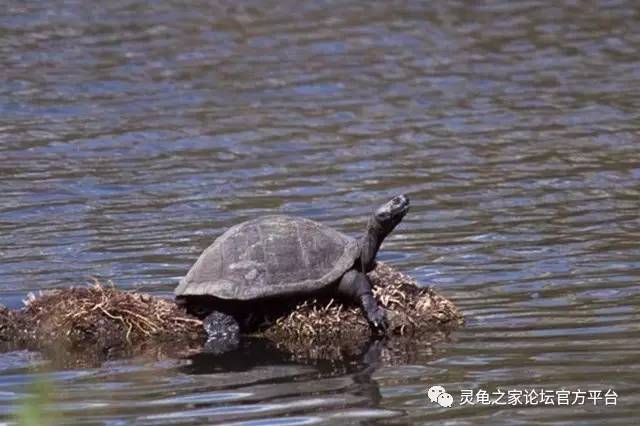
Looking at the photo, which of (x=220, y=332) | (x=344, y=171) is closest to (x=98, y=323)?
(x=220, y=332)

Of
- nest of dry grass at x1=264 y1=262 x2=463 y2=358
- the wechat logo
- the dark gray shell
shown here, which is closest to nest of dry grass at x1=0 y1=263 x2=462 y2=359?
nest of dry grass at x1=264 y1=262 x2=463 y2=358

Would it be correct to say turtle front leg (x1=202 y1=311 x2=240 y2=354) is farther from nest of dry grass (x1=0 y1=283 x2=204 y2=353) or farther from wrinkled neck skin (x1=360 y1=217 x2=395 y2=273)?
wrinkled neck skin (x1=360 y1=217 x2=395 y2=273)

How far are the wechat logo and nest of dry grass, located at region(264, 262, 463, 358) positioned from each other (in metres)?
1.14

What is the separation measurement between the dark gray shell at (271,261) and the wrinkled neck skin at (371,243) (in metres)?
0.06

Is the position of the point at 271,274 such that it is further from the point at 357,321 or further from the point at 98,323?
the point at 98,323

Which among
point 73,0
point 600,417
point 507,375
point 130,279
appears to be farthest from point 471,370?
point 73,0

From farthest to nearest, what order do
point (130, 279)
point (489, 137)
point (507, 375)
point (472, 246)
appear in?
point (489, 137), point (472, 246), point (130, 279), point (507, 375)

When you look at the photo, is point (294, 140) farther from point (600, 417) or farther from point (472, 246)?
point (600, 417)

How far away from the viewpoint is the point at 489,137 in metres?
16.5

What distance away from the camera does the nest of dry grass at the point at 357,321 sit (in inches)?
398

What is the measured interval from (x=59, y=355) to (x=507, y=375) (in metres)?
2.84

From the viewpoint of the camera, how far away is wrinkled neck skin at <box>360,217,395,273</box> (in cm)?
1047

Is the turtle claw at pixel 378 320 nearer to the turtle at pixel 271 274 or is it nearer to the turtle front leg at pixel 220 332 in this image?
the turtle at pixel 271 274

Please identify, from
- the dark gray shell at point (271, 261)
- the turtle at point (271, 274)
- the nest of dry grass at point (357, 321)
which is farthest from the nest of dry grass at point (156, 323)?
the dark gray shell at point (271, 261)
